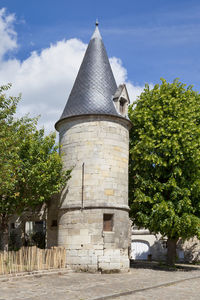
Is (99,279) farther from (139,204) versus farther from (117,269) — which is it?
(139,204)

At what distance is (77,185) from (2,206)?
3638 mm

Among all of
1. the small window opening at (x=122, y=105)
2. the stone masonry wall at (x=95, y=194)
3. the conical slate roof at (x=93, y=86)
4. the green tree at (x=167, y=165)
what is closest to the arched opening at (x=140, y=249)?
the green tree at (x=167, y=165)

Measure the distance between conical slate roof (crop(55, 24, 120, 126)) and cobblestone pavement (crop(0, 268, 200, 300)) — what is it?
816cm

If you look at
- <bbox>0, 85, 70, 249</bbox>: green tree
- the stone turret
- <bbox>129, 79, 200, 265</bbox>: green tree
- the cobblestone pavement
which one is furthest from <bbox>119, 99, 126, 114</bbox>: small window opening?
the cobblestone pavement

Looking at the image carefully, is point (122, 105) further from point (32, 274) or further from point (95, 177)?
point (32, 274)

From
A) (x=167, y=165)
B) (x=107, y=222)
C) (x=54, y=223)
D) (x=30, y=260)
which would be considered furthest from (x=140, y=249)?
(x=30, y=260)

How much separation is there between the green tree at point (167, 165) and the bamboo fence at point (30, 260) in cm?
563

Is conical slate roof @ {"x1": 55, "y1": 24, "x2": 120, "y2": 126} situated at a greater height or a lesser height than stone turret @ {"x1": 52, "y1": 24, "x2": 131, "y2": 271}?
greater

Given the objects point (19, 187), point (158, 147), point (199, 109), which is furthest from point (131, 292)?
point (199, 109)

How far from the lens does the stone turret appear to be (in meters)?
16.4

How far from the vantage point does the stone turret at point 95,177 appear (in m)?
16.4

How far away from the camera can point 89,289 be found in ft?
36.2

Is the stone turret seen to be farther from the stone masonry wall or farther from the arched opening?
the arched opening

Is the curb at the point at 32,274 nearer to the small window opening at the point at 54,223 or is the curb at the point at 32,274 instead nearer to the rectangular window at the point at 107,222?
the rectangular window at the point at 107,222
